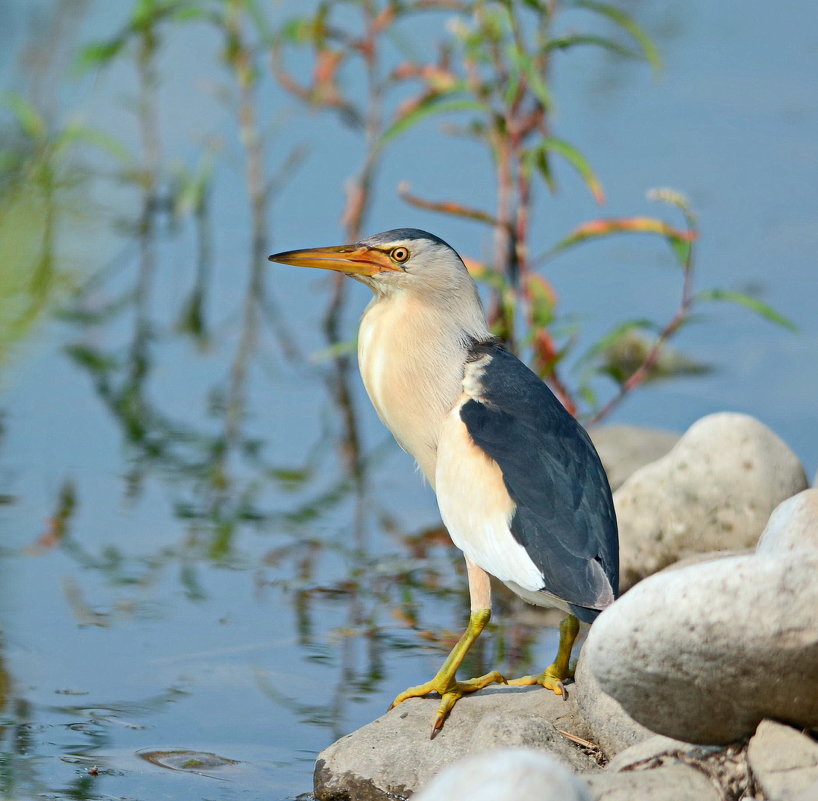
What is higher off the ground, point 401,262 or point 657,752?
point 401,262

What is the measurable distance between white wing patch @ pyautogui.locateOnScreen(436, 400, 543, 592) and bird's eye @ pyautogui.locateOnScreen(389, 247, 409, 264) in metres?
0.45

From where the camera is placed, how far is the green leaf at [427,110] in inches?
186

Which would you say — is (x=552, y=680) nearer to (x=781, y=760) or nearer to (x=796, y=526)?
(x=796, y=526)

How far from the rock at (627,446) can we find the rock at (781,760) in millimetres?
2265

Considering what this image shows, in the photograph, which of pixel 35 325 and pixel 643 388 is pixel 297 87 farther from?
pixel 35 325

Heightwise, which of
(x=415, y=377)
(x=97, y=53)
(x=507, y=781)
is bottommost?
(x=507, y=781)

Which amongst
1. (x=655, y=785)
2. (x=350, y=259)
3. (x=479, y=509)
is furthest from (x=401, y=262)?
(x=655, y=785)

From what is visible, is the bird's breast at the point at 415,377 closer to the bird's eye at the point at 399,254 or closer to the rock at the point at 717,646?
the bird's eye at the point at 399,254

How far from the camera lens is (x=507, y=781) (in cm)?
181

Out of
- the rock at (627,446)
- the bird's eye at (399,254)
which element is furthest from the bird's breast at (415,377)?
the rock at (627,446)

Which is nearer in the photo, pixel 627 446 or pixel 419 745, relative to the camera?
pixel 419 745

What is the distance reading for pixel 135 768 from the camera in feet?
9.44

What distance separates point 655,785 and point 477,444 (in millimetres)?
906

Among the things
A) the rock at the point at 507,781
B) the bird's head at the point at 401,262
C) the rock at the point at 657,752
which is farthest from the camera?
the bird's head at the point at 401,262
